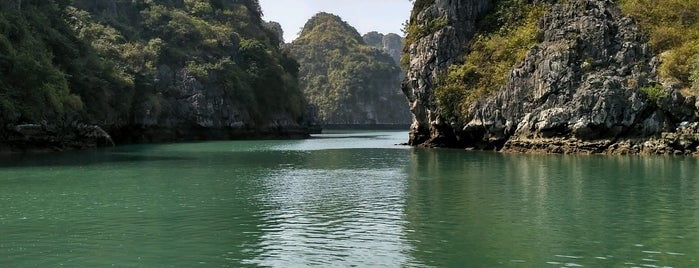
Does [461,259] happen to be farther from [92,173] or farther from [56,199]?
[92,173]

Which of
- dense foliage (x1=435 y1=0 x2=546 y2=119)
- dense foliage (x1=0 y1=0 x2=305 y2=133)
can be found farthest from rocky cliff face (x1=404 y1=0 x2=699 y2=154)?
dense foliage (x1=0 y1=0 x2=305 y2=133)

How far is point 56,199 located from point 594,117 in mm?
42075

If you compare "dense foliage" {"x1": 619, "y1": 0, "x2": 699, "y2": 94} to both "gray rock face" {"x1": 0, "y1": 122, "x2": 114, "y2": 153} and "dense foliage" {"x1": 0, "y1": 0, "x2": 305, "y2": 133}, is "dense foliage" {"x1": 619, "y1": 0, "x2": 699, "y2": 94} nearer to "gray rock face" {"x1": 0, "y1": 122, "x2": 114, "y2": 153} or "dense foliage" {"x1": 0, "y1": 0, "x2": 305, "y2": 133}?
"dense foliage" {"x1": 0, "y1": 0, "x2": 305, "y2": 133}

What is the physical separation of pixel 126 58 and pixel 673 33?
2821 inches

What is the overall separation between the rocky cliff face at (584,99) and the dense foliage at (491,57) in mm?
1638

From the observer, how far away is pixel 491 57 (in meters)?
66.2

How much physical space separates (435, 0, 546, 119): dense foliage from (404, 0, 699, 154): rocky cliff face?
→ 1.64 m

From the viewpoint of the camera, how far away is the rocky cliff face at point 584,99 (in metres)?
52.7

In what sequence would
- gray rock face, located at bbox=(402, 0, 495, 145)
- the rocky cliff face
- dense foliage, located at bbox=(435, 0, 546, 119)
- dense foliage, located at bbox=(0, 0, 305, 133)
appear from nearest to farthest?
the rocky cliff face → dense foliage, located at bbox=(0, 0, 305, 133) → dense foliage, located at bbox=(435, 0, 546, 119) → gray rock face, located at bbox=(402, 0, 495, 145)

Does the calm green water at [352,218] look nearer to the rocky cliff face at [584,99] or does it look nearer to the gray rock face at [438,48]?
the rocky cliff face at [584,99]

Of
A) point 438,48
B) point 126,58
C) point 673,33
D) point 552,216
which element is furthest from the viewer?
point 126,58

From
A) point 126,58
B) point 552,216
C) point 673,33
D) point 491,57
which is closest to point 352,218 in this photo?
point 552,216

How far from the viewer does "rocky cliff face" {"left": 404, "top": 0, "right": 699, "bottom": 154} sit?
173ft

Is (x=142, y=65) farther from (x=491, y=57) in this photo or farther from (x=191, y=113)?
(x=491, y=57)
